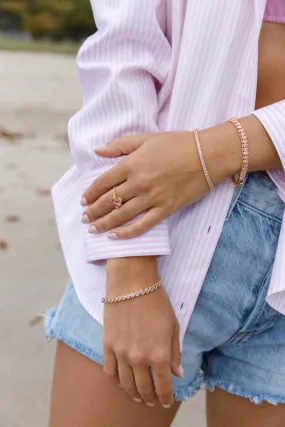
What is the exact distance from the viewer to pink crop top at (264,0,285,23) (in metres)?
0.89

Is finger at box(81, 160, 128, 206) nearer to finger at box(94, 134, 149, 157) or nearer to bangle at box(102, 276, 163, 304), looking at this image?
finger at box(94, 134, 149, 157)

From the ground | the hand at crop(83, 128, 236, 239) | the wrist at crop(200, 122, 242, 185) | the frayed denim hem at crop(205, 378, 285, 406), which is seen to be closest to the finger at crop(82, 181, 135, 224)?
the hand at crop(83, 128, 236, 239)

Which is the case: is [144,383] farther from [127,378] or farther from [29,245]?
[29,245]

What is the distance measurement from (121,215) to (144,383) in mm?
216

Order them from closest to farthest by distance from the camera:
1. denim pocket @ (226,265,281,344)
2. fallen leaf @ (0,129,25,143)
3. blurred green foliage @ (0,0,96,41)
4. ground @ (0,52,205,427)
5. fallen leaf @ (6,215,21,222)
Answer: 1. denim pocket @ (226,265,281,344)
2. ground @ (0,52,205,427)
3. fallen leaf @ (6,215,21,222)
4. fallen leaf @ (0,129,25,143)
5. blurred green foliage @ (0,0,96,41)

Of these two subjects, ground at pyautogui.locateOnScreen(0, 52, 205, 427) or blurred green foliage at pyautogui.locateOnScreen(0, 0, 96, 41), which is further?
blurred green foliage at pyautogui.locateOnScreen(0, 0, 96, 41)

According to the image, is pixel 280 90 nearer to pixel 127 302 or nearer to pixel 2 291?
pixel 127 302

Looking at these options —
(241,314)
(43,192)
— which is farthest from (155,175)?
(43,192)

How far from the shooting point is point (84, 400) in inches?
37.4

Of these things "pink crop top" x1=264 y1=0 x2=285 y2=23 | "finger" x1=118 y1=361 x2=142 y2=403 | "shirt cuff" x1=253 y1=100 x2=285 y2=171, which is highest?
"pink crop top" x1=264 y1=0 x2=285 y2=23

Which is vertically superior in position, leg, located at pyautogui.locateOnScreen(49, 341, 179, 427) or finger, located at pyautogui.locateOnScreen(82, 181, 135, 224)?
finger, located at pyautogui.locateOnScreen(82, 181, 135, 224)

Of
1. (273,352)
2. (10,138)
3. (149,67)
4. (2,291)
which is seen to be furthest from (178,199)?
(10,138)

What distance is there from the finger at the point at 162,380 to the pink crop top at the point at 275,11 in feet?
1.52

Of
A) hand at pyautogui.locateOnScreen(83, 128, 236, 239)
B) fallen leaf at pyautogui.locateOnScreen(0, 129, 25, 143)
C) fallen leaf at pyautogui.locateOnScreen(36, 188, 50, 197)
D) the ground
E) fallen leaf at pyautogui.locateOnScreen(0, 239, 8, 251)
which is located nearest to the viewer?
hand at pyautogui.locateOnScreen(83, 128, 236, 239)
